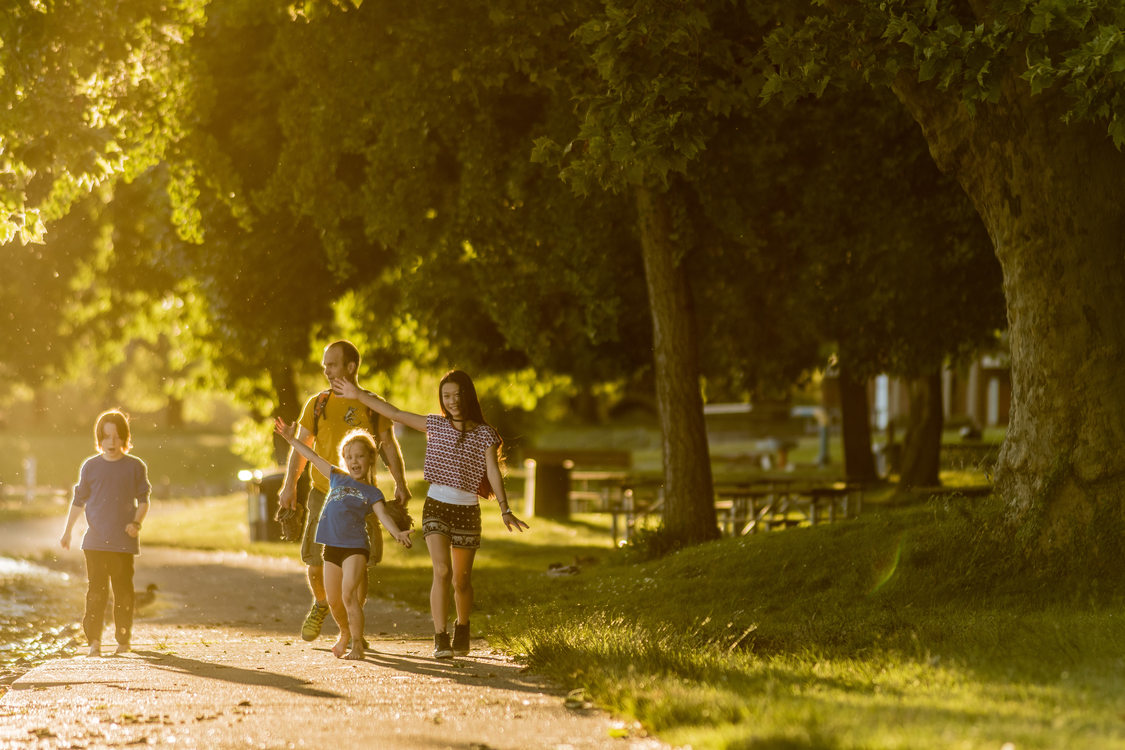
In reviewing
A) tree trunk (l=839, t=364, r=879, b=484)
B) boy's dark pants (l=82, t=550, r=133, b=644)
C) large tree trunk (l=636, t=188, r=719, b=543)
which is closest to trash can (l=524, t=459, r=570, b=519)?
tree trunk (l=839, t=364, r=879, b=484)

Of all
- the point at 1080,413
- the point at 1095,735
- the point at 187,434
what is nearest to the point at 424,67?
the point at 1080,413

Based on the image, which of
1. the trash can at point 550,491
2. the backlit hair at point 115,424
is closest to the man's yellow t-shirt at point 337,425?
the backlit hair at point 115,424

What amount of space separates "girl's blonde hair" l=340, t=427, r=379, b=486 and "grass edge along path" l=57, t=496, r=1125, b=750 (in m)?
1.44

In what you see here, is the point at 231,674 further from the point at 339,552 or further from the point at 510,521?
the point at 510,521

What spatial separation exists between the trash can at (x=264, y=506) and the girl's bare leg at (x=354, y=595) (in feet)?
46.1

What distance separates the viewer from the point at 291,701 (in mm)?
7406

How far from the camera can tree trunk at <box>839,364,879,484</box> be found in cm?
2838

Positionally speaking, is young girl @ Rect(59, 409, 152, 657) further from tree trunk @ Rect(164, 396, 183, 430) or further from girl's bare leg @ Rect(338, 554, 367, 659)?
tree trunk @ Rect(164, 396, 183, 430)

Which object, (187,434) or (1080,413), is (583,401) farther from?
(1080,413)

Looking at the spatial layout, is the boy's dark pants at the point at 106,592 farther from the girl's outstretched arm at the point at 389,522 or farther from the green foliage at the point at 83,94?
the green foliage at the point at 83,94

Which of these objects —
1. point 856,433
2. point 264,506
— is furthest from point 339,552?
point 856,433

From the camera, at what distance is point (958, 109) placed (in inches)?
449

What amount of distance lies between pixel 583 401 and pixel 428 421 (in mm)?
52088

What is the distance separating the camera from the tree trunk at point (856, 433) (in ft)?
93.1
